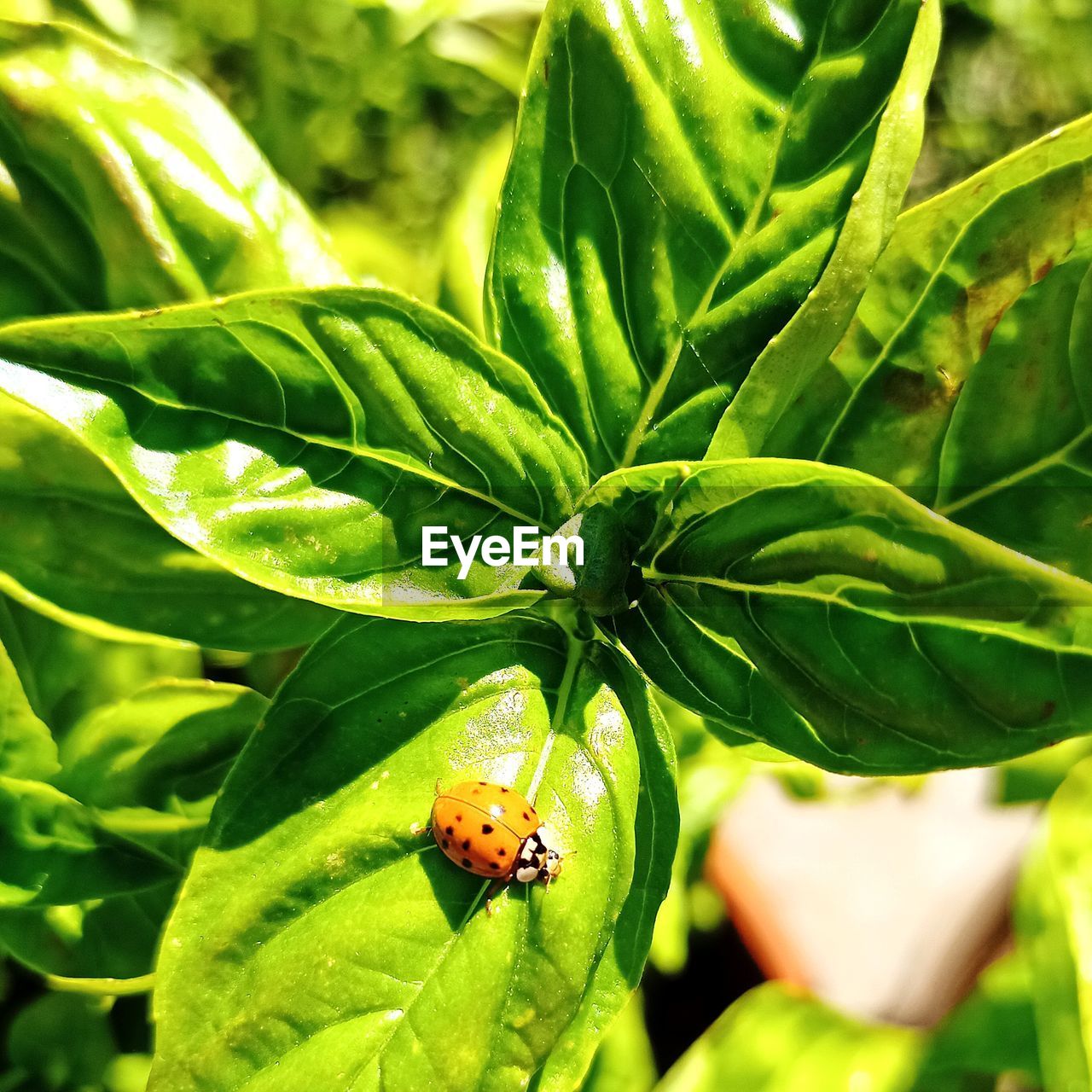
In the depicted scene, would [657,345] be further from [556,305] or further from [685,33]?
[685,33]

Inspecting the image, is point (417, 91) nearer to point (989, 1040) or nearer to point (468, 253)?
point (468, 253)

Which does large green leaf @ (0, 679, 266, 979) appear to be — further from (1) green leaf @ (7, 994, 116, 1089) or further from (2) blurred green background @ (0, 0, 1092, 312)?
(2) blurred green background @ (0, 0, 1092, 312)

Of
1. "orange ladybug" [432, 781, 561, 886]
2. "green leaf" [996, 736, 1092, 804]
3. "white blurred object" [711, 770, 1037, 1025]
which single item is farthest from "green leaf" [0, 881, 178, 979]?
"green leaf" [996, 736, 1092, 804]

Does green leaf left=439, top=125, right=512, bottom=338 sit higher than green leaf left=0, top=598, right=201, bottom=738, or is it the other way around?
green leaf left=439, top=125, right=512, bottom=338

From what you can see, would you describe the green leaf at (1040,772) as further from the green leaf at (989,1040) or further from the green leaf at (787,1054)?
the green leaf at (787,1054)

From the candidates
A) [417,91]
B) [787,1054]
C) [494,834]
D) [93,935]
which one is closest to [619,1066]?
[787,1054]
